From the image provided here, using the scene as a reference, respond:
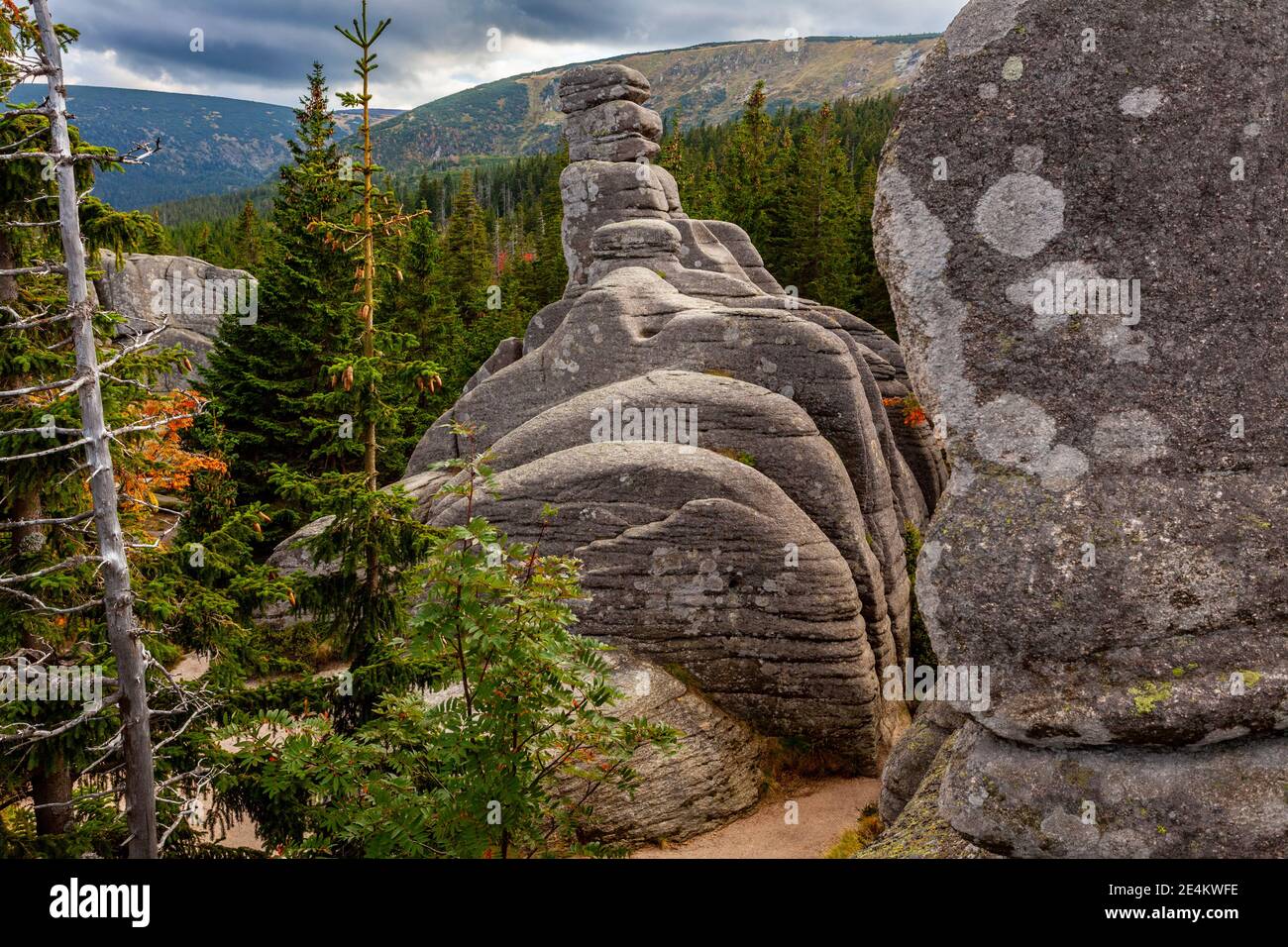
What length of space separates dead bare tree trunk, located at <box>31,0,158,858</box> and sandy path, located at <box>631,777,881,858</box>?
6.85 m

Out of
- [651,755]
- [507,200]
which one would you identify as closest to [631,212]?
[651,755]

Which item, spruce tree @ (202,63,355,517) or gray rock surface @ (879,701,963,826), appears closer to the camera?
gray rock surface @ (879,701,963,826)

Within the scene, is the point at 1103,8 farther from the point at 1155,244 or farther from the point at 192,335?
the point at 192,335

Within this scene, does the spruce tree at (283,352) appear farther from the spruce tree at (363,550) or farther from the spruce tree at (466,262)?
the spruce tree at (466,262)

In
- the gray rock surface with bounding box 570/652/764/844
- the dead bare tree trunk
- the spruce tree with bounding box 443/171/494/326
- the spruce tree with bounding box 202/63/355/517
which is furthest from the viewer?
the spruce tree with bounding box 443/171/494/326

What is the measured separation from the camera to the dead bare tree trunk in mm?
7832

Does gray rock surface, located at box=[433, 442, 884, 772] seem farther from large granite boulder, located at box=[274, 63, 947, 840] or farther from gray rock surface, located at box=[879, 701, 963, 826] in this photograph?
gray rock surface, located at box=[879, 701, 963, 826]

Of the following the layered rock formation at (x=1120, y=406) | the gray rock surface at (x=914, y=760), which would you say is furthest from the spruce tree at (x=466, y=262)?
the layered rock formation at (x=1120, y=406)

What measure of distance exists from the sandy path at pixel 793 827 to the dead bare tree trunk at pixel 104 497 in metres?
6.85

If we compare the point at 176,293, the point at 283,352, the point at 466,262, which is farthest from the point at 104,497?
the point at 466,262

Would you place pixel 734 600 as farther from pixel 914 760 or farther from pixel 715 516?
pixel 914 760

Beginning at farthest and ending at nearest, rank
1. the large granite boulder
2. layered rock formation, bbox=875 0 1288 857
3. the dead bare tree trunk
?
the large granite boulder, the dead bare tree trunk, layered rock formation, bbox=875 0 1288 857

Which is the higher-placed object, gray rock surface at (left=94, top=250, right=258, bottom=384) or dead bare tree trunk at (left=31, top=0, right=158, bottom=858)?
gray rock surface at (left=94, top=250, right=258, bottom=384)

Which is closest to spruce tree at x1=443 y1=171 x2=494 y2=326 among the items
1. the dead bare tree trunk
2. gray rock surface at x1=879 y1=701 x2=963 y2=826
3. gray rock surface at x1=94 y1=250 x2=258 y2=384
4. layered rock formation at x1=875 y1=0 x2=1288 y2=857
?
gray rock surface at x1=94 y1=250 x2=258 y2=384
